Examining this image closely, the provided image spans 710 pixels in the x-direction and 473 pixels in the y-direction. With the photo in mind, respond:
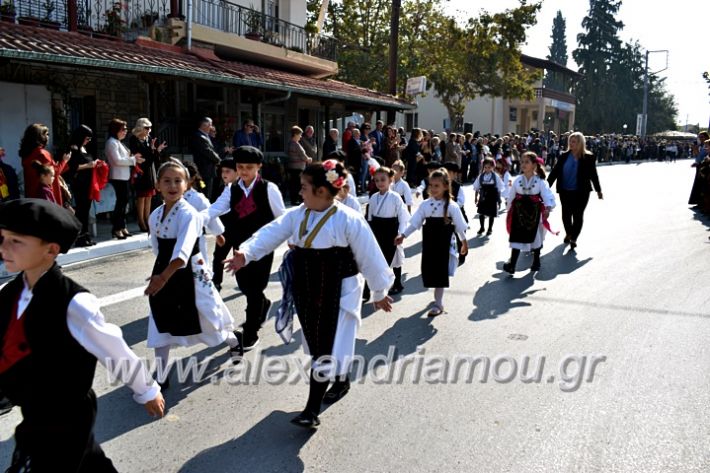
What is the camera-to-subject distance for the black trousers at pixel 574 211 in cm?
1071

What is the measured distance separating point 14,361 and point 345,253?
2065mm

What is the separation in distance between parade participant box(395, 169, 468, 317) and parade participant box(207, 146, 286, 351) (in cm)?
170

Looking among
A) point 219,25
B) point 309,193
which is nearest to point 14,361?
point 309,193

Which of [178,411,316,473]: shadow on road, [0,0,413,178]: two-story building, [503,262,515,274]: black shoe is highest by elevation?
[0,0,413,178]: two-story building

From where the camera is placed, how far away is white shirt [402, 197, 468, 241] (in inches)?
276

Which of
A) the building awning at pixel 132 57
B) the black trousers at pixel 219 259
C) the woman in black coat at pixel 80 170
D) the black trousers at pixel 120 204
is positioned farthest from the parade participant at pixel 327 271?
the building awning at pixel 132 57

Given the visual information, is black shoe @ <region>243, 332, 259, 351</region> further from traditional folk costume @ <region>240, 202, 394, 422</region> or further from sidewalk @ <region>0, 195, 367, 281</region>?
sidewalk @ <region>0, 195, 367, 281</region>

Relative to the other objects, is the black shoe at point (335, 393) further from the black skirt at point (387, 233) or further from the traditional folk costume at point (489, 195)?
the traditional folk costume at point (489, 195)

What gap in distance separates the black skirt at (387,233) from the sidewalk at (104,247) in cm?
391

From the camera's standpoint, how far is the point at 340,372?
4.21 meters

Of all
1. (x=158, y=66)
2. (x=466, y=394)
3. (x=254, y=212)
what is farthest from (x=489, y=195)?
(x=466, y=394)

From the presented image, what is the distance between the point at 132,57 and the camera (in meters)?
12.4

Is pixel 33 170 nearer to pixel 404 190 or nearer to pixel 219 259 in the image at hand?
pixel 219 259

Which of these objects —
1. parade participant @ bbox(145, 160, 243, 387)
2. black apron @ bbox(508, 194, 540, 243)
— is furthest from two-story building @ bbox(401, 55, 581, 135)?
parade participant @ bbox(145, 160, 243, 387)
